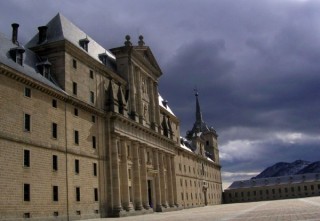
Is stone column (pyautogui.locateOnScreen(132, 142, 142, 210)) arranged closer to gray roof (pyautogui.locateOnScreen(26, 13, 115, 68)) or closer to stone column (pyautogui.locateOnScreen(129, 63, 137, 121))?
stone column (pyautogui.locateOnScreen(129, 63, 137, 121))

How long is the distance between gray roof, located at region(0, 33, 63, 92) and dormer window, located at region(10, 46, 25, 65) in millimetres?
387

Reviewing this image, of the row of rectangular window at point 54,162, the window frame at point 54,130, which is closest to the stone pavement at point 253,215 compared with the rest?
the row of rectangular window at point 54,162

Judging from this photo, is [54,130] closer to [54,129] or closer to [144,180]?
[54,129]

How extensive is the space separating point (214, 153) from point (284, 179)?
3934 centimetres

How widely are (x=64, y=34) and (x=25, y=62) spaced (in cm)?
783

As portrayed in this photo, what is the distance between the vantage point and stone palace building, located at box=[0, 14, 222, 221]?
113 ft

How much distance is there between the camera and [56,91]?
40.0 metres

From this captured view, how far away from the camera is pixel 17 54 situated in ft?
127

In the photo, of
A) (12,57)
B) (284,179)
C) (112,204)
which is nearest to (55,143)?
(12,57)

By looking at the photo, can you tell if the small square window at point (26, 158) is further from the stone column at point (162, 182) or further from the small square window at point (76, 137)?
the stone column at point (162, 182)

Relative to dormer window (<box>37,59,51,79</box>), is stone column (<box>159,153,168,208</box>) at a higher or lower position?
lower

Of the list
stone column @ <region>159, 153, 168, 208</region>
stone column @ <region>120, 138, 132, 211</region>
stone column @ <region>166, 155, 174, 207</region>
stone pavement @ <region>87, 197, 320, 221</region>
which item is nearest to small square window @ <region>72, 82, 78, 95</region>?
stone column @ <region>120, 138, 132, 211</region>

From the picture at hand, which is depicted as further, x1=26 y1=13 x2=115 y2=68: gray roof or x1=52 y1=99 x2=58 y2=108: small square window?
x1=26 y1=13 x2=115 y2=68: gray roof

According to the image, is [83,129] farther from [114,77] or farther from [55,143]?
[114,77]
